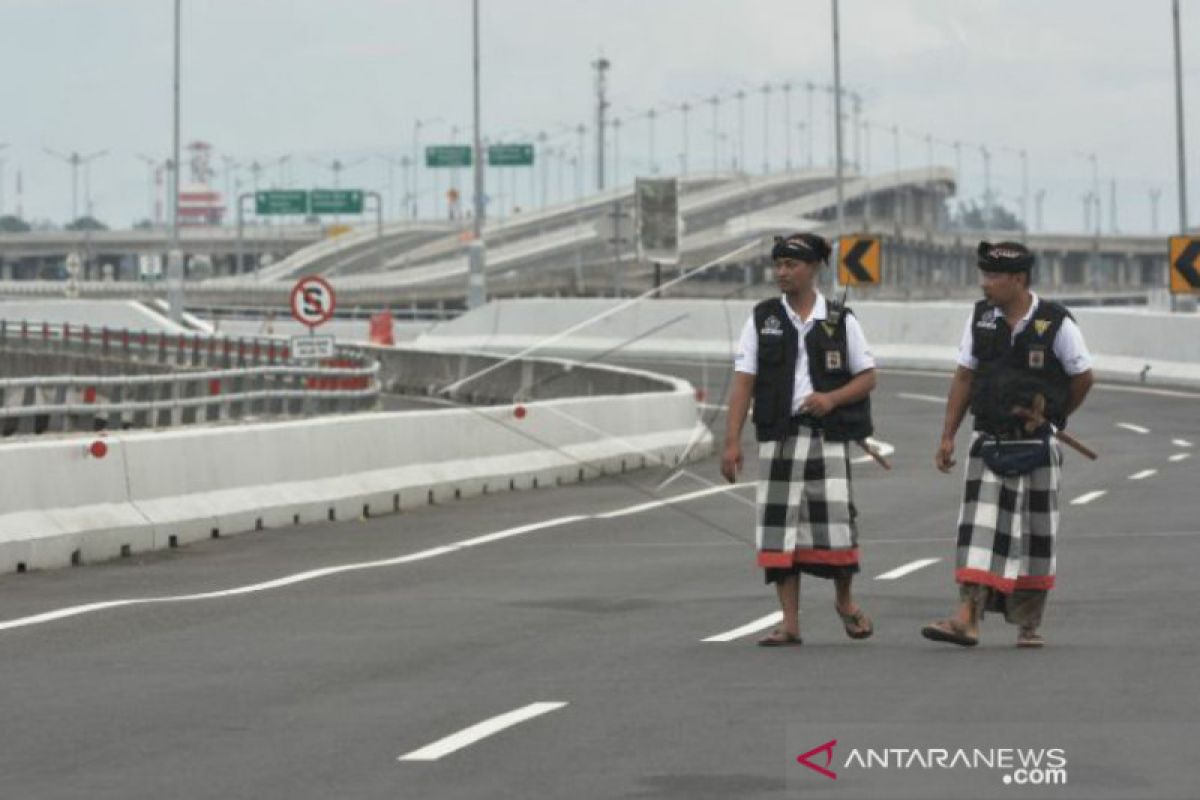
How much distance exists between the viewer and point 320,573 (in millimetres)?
18062

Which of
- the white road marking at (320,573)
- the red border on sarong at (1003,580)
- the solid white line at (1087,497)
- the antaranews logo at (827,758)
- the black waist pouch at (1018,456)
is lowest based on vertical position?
the white road marking at (320,573)

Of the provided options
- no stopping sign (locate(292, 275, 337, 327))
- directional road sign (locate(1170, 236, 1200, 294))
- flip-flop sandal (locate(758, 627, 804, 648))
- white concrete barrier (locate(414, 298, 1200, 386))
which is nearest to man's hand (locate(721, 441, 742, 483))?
flip-flop sandal (locate(758, 627, 804, 648))

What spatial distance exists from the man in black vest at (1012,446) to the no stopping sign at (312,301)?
111 feet

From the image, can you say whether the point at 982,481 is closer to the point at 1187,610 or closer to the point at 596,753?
the point at 1187,610

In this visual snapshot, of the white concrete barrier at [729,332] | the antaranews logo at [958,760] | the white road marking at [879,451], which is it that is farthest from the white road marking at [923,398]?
the antaranews logo at [958,760]

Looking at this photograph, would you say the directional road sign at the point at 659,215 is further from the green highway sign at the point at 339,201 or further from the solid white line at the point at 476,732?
the green highway sign at the point at 339,201

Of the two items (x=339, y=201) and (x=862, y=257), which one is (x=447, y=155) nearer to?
(x=339, y=201)

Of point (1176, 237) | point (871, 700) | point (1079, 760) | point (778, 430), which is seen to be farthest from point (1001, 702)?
point (1176, 237)

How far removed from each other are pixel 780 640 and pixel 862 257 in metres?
45.8

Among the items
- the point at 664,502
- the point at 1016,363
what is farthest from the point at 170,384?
the point at 1016,363

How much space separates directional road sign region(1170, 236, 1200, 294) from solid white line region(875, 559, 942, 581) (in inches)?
1384

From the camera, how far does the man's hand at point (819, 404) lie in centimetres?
1254

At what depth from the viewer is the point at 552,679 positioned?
11.7 m

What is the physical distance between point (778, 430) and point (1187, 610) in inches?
112
